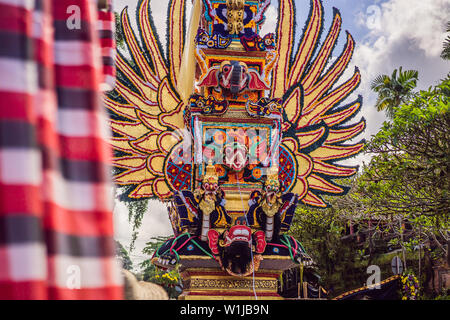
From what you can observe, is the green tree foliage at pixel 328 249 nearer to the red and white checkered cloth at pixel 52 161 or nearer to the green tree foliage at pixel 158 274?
the green tree foliage at pixel 158 274

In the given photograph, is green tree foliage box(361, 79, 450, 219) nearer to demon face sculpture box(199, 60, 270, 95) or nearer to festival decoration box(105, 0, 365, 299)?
festival decoration box(105, 0, 365, 299)

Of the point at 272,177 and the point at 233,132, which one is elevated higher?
the point at 233,132

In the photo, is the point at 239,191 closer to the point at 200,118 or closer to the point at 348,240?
the point at 200,118

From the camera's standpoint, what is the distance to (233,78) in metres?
7.17

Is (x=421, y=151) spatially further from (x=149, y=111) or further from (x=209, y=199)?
(x=149, y=111)

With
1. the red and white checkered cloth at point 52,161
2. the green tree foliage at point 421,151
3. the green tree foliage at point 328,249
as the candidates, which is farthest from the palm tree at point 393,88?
the red and white checkered cloth at point 52,161

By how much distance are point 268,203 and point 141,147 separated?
2.55 metres

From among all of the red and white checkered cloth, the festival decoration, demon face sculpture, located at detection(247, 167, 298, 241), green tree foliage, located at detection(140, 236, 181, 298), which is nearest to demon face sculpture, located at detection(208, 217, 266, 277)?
the festival decoration

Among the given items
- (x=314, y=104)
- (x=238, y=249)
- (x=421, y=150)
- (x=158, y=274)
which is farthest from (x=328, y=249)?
(x=238, y=249)

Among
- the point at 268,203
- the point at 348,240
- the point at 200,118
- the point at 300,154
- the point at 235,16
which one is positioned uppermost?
the point at 235,16

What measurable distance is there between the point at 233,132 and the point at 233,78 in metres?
0.94

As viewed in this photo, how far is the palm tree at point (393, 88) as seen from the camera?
21.2 meters

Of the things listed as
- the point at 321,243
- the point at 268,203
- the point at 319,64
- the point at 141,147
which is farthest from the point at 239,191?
the point at 321,243
